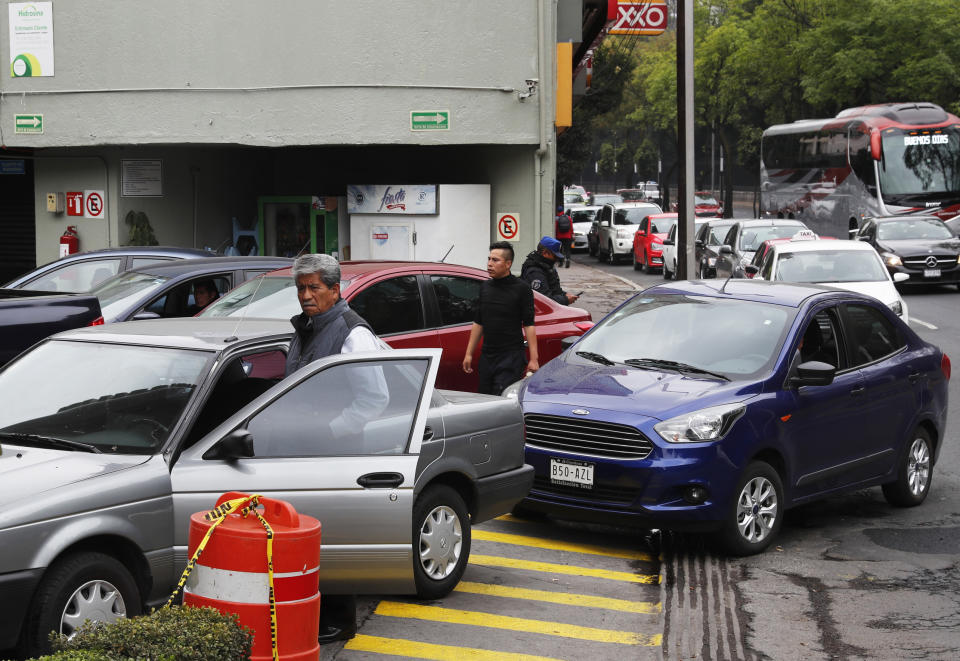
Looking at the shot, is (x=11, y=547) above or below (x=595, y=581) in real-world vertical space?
above

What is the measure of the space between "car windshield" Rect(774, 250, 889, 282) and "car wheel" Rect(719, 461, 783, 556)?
32.4 feet

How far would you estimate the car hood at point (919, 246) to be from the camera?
2634 centimetres

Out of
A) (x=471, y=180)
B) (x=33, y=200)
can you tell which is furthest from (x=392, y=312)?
(x=33, y=200)

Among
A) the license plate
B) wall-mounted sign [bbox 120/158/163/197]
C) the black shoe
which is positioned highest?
wall-mounted sign [bbox 120/158/163/197]

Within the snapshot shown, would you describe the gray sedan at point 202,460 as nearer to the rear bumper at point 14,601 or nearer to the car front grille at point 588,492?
the rear bumper at point 14,601

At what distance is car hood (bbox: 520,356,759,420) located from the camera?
303 inches

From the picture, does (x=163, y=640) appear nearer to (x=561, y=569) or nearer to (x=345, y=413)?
(x=345, y=413)

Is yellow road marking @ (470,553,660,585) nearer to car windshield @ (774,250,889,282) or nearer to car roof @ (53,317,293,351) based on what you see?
car roof @ (53,317,293,351)

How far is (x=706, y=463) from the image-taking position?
7430 mm

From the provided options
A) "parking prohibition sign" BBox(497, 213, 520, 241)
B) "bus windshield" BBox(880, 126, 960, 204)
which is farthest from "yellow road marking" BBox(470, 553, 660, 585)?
"bus windshield" BBox(880, 126, 960, 204)

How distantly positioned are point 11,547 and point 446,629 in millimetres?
2322

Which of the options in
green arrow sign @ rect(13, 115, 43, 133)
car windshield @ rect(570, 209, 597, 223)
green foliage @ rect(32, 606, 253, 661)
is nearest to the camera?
green foliage @ rect(32, 606, 253, 661)

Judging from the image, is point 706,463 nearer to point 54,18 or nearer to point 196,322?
point 196,322

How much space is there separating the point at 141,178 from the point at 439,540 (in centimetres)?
1658
